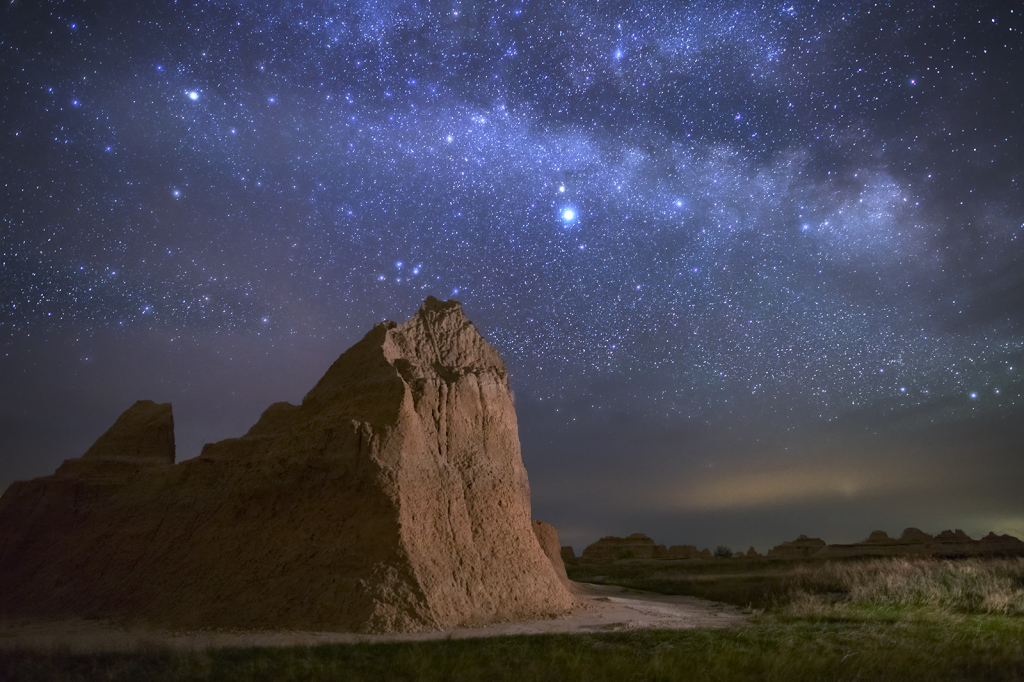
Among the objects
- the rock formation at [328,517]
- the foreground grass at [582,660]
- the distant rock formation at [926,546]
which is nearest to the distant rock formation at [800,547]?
the distant rock formation at [926,546]

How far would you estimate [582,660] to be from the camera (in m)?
11.9

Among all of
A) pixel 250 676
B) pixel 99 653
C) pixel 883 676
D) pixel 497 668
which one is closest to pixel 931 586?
pixel 883 676

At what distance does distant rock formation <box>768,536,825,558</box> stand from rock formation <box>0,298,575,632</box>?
70.1 m

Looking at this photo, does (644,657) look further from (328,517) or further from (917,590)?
(917,590)

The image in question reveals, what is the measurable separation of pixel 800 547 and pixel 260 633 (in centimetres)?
8231

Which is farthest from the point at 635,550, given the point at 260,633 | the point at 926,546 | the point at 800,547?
the point at 260,633

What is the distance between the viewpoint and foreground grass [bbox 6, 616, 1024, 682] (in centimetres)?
1069

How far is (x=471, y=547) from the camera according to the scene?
63.1ft

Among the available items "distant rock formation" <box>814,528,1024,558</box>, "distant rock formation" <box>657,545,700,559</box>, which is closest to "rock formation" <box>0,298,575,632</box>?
"distant rock formation" <box>814,528,1024,558</box>

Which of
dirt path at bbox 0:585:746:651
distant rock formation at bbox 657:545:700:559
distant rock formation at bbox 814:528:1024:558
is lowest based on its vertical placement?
distant rock formation at bbox 657:545:700:559

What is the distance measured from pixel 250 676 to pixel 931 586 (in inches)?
932

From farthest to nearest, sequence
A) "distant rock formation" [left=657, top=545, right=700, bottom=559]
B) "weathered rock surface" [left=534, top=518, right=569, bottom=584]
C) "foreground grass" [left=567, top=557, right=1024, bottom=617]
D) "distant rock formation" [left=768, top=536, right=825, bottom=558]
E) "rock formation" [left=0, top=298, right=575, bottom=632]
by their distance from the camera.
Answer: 1. "distant rock formation" [left=657, top=545, right=700, bottom=559]
2. "distant rock formation" [left=768, top=536, right=825, bottom=558]
3. "weathered rock surface" [left=534, top=518, right=569, bottom=584]
4. "foreground grass" [left=567, top=557, right=1024, bottom=617]
5. "rock formation" [left=0, top=298, right=575, bottom=632]

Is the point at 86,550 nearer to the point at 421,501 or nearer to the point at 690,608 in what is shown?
the point at 421,501

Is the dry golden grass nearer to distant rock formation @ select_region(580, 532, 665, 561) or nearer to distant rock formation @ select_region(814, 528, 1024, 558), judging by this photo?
distant rock formation @ select_region(814, 528, 1024, 558)
